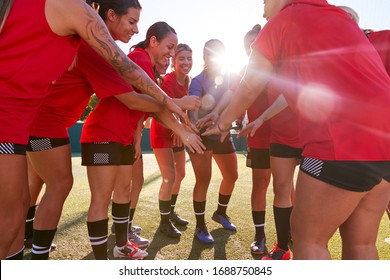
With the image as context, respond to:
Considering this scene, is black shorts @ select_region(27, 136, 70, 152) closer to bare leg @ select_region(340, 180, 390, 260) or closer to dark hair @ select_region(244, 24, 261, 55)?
bare leg @ select_region(340, 180, 390, 260)

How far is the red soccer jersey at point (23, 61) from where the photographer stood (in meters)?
1.62

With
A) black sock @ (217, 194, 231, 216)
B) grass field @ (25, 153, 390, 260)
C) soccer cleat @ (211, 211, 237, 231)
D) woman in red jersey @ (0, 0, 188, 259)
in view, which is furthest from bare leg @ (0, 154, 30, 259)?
black sock @ (217, 194, 231, 216)

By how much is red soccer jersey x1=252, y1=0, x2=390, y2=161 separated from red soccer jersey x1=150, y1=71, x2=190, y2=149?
9.90 ft

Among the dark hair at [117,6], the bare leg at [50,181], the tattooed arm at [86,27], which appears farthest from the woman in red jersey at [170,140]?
the tattooed arm at [86,27]

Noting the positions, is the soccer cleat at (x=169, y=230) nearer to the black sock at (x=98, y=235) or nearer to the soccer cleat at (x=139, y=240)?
the soccer cleat at (x=139, y=240)

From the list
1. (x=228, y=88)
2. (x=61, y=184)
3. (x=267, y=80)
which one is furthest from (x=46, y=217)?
(x=228, y=88)

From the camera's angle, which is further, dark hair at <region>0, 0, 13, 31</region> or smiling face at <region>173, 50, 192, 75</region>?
smiling face at <region>173, 50, 192, 75</region>

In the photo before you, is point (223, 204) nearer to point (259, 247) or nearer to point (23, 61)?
point (259, 247)

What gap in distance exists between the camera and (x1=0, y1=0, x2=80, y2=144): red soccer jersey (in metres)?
1.62

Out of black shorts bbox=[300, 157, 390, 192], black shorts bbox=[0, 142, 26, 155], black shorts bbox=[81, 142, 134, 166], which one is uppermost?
black shorts bbox=[300, 157, 390, 192]

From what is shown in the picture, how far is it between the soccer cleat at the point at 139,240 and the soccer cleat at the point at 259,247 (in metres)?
1.26

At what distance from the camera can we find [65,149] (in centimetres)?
272

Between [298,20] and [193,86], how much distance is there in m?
2.79

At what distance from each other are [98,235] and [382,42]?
2.75 metres
